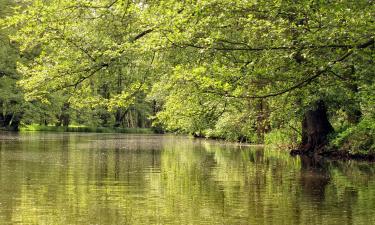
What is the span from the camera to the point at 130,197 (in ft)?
45.5

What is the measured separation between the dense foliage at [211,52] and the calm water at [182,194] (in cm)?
266

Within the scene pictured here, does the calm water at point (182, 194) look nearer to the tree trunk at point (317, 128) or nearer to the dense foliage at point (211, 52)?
the dense foliage at point (211, 52)

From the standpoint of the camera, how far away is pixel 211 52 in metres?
17.4

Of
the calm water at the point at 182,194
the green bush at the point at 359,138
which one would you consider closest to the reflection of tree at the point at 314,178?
the calm water at the point at 182,194

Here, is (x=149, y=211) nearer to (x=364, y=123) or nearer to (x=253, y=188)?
(x=253, y=188)

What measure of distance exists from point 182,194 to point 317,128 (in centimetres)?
1697

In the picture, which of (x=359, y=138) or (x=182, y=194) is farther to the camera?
(x=359, y=138)

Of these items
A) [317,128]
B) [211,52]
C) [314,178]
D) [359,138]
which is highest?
[211,52]

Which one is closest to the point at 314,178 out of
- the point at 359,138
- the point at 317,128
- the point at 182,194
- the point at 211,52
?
the point at 211,52

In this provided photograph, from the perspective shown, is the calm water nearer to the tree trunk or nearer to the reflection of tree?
the reflection of tree

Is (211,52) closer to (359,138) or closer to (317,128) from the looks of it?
(359,138)

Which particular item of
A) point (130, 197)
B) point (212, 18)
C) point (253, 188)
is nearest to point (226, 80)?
point (212, 18)

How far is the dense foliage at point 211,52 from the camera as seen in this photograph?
1513 centimetres

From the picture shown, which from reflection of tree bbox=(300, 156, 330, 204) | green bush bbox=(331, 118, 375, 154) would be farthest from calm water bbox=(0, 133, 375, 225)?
green bush bbox=(331, 118, 375, 154)
